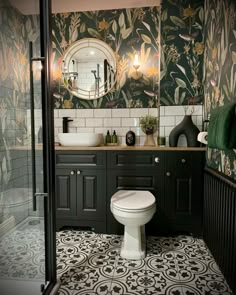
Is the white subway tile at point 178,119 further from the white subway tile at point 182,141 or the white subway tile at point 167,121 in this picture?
the white subway tile at point 182,141

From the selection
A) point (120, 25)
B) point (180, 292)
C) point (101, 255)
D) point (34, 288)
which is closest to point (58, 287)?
point (34, 288)

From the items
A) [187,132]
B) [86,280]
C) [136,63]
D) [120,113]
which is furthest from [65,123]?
[86,280]

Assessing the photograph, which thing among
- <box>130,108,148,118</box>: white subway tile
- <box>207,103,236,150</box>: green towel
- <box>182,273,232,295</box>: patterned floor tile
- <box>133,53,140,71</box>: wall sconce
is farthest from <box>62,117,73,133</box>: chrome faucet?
<box>182,273,232,295</box>: patterned floor tile

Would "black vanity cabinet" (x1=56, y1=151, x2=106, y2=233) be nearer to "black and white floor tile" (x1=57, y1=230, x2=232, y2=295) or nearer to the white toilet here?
"black and white floor tile" (x1=57, y1=230, x2=232, y2=295)

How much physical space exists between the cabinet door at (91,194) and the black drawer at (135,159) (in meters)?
0.16

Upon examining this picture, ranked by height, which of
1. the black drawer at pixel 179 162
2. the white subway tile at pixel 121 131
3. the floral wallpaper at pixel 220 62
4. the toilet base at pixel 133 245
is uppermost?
the floral wallpaper at pixel 220 62

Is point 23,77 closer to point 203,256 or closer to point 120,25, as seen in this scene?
point 120,25

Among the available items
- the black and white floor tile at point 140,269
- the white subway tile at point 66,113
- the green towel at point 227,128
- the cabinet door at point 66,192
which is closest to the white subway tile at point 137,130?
the white subway tile at point 66,113

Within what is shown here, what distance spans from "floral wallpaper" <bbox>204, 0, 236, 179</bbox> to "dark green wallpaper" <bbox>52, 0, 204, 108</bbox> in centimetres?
18

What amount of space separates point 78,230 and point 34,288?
1.05 meters

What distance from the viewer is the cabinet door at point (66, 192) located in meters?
2.41

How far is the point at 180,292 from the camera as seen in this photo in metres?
1.55

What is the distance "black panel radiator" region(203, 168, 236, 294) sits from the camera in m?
1.47

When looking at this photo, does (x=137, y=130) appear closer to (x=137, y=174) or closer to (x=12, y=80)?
(x=137, y=174)
